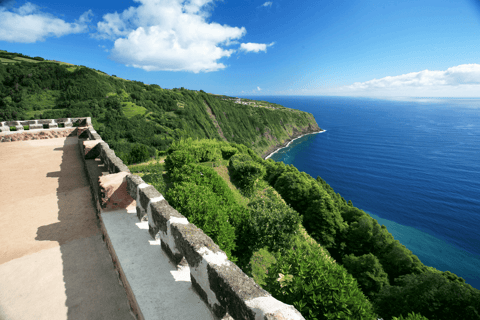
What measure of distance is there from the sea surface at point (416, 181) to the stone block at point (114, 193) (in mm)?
61090

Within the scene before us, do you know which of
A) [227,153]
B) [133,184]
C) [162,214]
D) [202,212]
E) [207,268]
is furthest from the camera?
[227,153]

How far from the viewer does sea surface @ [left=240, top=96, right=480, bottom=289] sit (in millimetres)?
50062

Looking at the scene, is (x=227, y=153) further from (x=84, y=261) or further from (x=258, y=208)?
(x=84, y=261)

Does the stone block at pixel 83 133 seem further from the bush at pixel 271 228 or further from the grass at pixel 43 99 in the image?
the grass at pixel 43 99

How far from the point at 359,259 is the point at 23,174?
120 ft

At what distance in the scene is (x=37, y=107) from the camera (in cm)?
6388

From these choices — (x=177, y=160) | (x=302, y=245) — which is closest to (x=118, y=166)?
Result: (x=177, y=160)

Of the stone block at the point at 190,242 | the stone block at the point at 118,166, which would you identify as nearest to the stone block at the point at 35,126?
the stone block at the point at 118,166

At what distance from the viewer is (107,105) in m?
67.9

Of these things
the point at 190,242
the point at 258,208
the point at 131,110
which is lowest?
the point at 258,208

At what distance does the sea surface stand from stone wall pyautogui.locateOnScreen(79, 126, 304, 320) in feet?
198

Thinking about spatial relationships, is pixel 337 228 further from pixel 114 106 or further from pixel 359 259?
pixel 114 106

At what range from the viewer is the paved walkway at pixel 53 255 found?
3.71 meters

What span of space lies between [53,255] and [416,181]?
102439 millimetres
